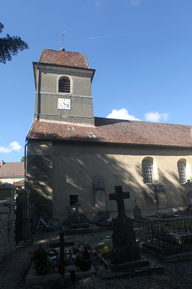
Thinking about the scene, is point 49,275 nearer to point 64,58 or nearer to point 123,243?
point 123,243

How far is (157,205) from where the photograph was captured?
1498 cm

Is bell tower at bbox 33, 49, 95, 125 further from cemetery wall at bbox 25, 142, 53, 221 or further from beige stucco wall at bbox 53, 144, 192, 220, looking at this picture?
cemetery wall at bbox 25, 142, 53, 221

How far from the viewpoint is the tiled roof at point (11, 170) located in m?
44.1

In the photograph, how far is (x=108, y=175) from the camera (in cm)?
1443

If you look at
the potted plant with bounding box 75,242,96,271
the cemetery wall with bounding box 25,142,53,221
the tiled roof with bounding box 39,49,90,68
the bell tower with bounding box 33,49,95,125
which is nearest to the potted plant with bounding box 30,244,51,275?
the potted plant with bounding box 75,242,96,271

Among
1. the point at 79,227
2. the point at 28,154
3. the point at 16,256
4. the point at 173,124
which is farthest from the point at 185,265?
the point at 173,124

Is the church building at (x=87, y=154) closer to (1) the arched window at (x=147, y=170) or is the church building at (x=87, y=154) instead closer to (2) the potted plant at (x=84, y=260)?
(1) the arched window at (x=147, y=170)

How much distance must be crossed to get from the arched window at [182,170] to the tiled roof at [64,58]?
12576mm

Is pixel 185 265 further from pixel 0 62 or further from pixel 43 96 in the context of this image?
pixel 43 96

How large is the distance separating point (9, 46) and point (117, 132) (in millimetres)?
10633

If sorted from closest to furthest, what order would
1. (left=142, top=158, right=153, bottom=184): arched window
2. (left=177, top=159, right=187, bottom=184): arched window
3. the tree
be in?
the tree → (left=142, top=158, right=153, bottom=184): arched window → (left=177, top=159, right=187, bottom=184): arched window

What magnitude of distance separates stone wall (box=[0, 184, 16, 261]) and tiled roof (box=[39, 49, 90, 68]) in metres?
14.0

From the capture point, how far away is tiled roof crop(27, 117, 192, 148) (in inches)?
560

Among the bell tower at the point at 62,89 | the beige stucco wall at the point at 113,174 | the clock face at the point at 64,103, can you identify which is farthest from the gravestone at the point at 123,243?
the clock face at the point at 64,103
